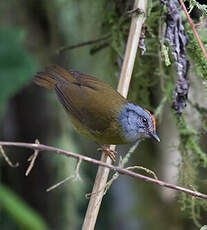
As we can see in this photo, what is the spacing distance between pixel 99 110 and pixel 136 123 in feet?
0.85

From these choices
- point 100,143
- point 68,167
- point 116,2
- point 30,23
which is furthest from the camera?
point 30,23

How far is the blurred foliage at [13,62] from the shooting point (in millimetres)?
3410

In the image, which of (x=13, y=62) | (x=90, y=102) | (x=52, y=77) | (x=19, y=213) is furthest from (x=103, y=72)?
(x=19, y=213)

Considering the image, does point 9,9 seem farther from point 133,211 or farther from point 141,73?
point 133,211

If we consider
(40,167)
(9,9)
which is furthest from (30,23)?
(40,167)

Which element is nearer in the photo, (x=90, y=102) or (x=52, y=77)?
(x=90, y=102)

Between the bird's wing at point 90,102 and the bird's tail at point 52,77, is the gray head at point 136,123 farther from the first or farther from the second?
the bird's tail at point 52,77

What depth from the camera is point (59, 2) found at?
3365mm

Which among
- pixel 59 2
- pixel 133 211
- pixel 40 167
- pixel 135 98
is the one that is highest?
pixel 59 2

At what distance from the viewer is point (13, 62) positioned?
3.54 meters

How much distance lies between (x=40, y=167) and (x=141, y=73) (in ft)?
5.95

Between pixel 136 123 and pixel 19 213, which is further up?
pixel 136 123

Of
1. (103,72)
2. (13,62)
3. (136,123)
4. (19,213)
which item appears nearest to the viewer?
(136,123)

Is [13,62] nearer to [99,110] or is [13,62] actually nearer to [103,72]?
[103,72]
